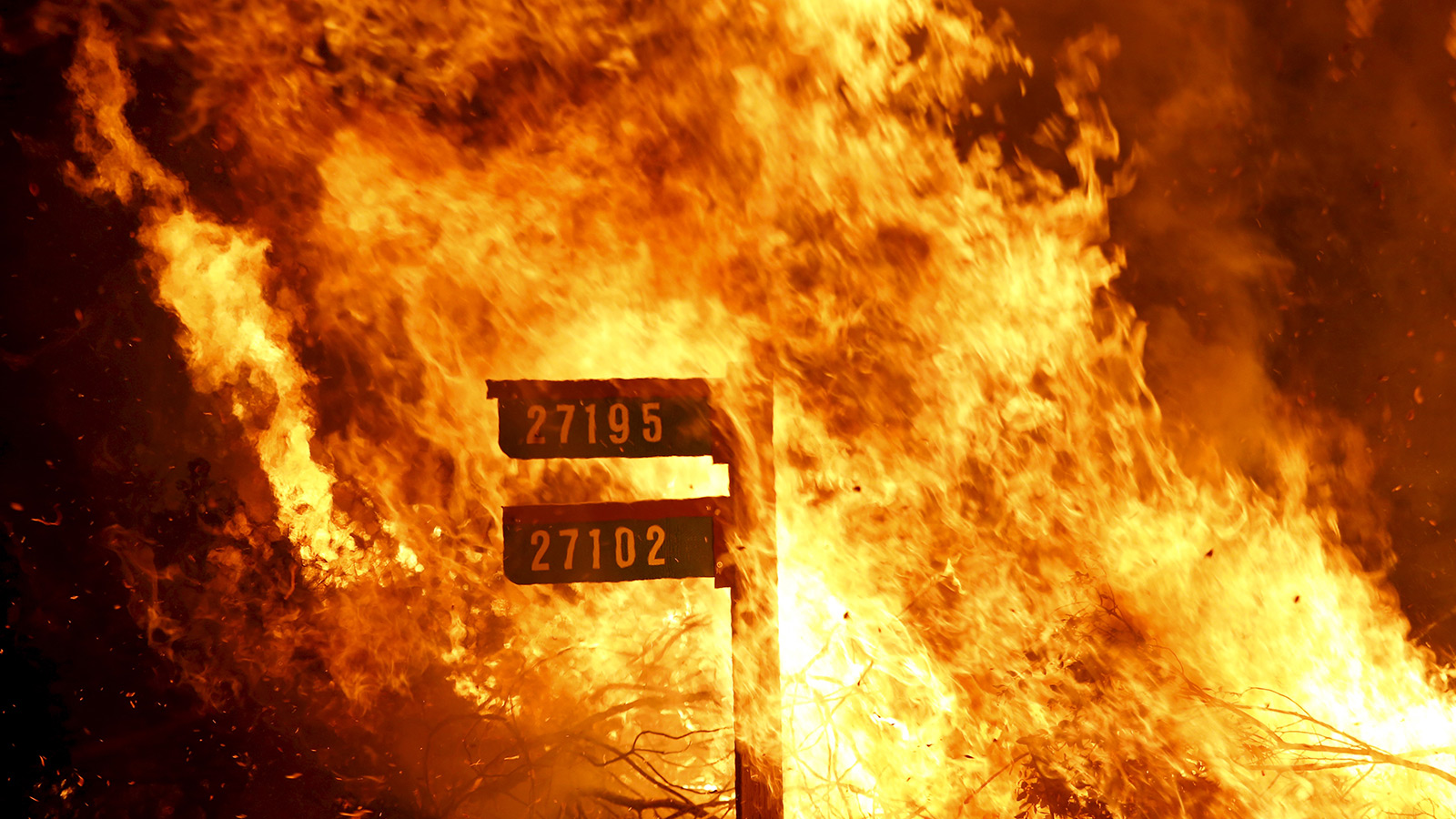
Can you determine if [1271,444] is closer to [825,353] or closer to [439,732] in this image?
[825,353]

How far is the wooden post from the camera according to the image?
1921 millimetres

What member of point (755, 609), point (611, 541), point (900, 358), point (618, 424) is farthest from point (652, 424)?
point (900, 358)

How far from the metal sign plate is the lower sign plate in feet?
0.54

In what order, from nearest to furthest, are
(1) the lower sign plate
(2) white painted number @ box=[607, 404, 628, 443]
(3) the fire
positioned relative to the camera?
(1) the lower sign plate
(2) white painted number @ box=[607, 404, 628, 443]
(3) the fire

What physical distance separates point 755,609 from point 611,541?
1.57 feet

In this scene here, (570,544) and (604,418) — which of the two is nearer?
(570,544)

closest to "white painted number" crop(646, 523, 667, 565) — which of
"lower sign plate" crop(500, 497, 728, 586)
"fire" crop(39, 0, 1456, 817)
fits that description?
"lower sign plate" crop(500, 497, 728, 586)

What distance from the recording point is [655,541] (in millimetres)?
1938

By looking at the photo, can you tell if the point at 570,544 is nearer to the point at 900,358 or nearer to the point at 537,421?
the point at 537,421

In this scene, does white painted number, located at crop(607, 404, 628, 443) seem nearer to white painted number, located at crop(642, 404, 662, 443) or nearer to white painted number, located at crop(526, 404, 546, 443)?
white painted number, located at crop(642, 404, 662, 443)

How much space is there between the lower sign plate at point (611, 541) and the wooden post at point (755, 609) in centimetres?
10

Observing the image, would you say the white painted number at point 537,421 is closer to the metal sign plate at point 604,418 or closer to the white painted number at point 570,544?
the metal sign plate at point 604,418

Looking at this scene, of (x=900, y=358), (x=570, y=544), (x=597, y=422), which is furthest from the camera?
(x=900, y=358)

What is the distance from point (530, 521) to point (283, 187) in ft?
15.3
